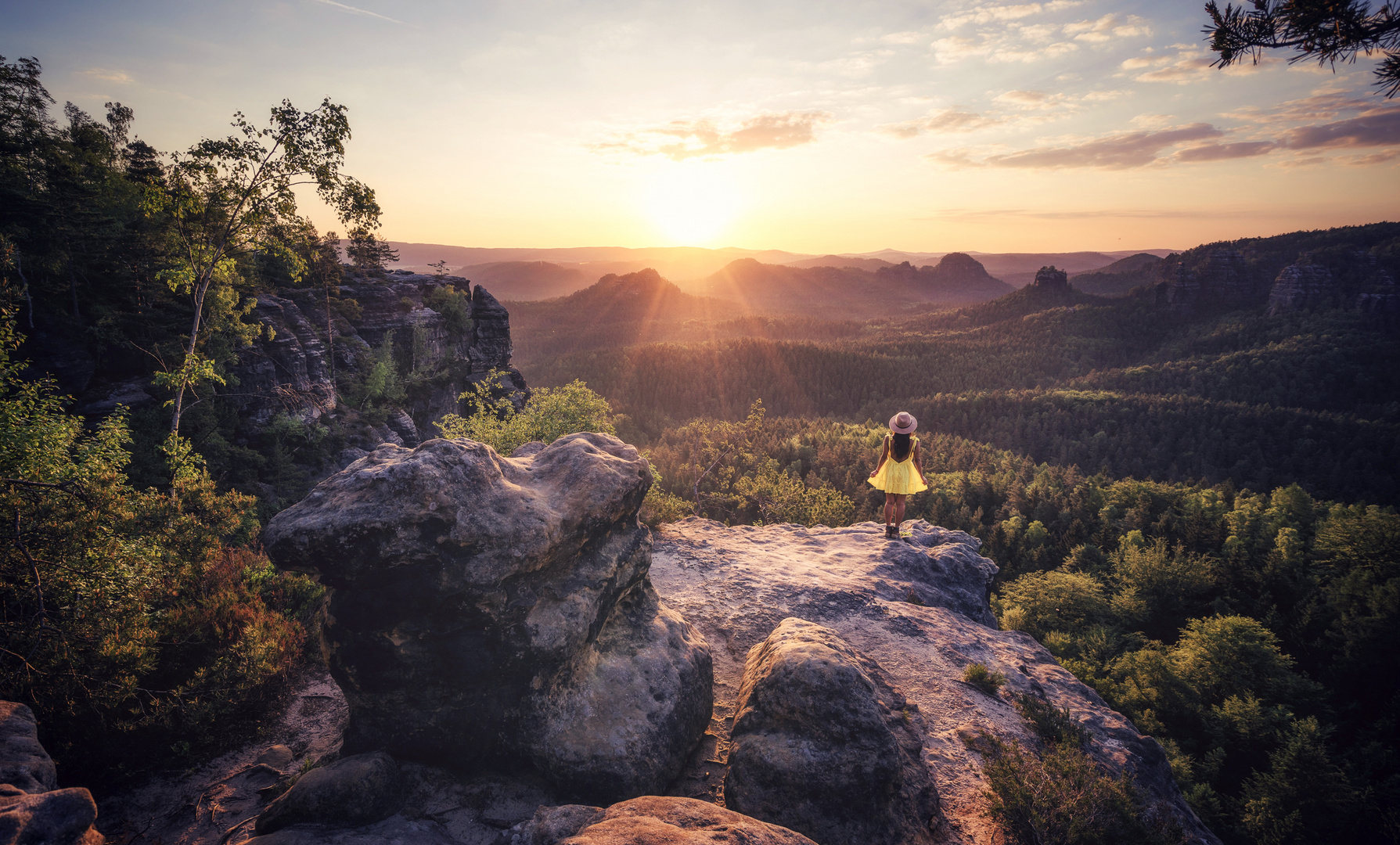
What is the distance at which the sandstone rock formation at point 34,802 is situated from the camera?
4.42m

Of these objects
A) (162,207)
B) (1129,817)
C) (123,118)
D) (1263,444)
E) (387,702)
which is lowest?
(1263,444)

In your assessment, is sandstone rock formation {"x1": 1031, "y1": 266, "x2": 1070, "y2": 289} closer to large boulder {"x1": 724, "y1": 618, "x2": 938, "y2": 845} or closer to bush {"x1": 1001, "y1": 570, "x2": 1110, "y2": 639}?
bush {"x1": 1001, "y1": 570, "x2": 1110, "y2": 639}

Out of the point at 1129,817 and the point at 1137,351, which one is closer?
the point at 1129,817

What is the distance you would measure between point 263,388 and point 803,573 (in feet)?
82.3

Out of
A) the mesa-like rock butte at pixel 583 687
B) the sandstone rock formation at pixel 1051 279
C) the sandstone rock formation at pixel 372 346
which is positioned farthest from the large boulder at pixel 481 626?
the sandstone rock formation at pixel 1051 279

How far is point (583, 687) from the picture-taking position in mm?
7617

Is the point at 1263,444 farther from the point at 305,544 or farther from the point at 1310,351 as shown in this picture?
the point at 305,544

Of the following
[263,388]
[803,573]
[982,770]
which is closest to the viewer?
[982,770]

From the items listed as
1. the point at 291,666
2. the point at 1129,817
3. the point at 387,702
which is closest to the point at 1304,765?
the point at 1129,817

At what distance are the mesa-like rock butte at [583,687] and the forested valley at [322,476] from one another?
17.3ft

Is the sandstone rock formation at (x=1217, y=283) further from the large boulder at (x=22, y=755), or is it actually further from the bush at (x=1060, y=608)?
the large boulder at (x=22, y=755)

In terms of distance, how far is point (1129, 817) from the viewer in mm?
6375

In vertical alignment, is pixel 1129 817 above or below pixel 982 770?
above

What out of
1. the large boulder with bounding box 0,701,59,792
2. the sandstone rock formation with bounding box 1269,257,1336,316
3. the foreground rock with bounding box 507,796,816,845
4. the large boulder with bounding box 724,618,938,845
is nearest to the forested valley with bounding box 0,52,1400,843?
the large boulder with bounding box 0,701,59,792
